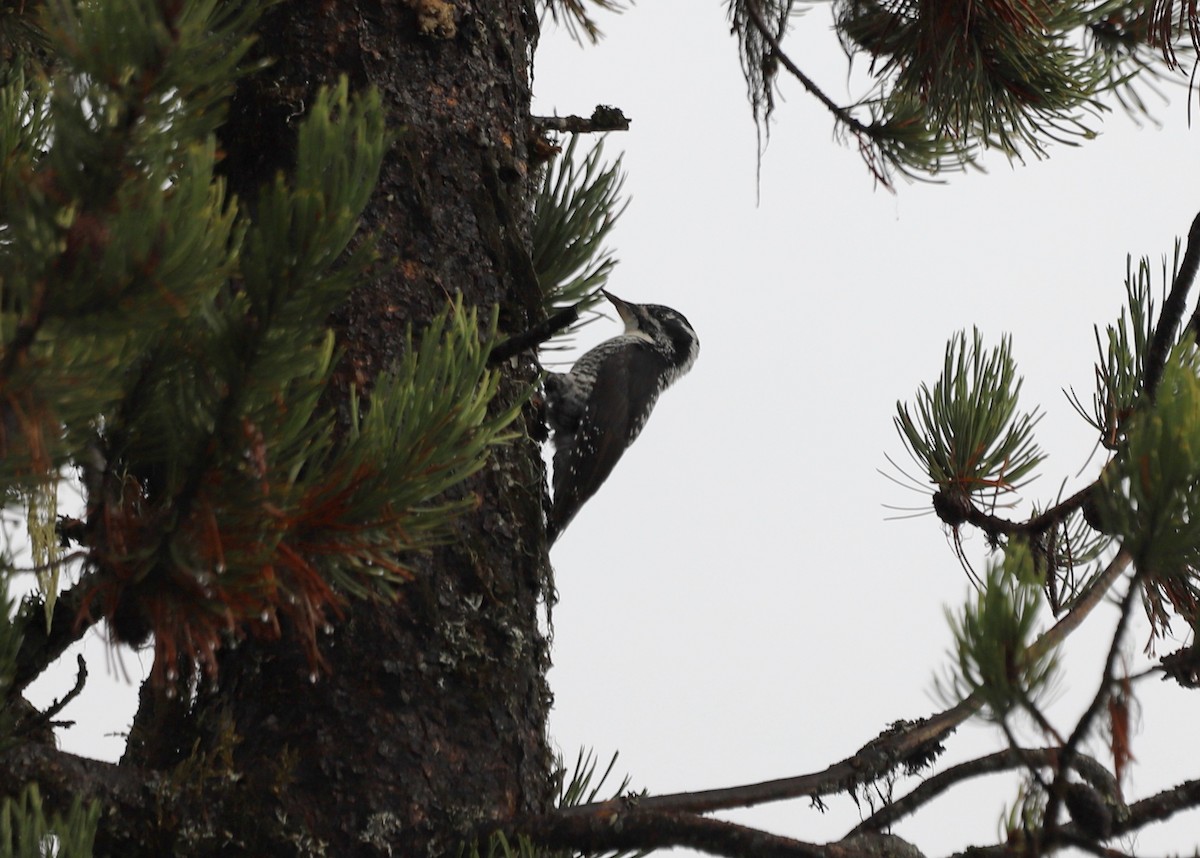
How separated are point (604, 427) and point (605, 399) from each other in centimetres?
16

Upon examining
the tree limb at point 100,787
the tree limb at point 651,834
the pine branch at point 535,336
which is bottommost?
the tree limb at point 100,787

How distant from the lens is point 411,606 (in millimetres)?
1912

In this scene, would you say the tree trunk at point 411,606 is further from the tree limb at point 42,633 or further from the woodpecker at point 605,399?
the woodpecker at point 605,399

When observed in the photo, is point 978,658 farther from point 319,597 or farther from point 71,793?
point 71,793

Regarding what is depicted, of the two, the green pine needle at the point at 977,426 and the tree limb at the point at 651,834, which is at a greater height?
the green pine needle at the point at 977,426

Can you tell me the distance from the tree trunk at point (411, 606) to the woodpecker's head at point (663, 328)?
3.00 metres

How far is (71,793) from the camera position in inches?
61.3

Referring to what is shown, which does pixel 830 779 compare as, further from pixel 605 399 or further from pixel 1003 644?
pixel 605 399

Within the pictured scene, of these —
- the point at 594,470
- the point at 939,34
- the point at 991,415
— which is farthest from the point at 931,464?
the point at 594,470

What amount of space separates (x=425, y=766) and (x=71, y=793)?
1.55 ft

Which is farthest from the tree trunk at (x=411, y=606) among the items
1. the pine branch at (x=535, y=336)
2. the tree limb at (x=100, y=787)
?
the pine branch at (x=535, y=336)

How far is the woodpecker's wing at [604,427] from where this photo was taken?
14.6 ft

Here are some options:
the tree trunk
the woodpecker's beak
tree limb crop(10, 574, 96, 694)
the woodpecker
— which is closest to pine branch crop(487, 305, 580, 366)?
the tree trunk

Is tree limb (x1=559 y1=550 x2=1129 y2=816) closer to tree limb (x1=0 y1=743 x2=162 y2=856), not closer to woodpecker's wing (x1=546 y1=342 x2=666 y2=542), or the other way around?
tree limb (x1=0 y1=743 x2=162 y2=856)
